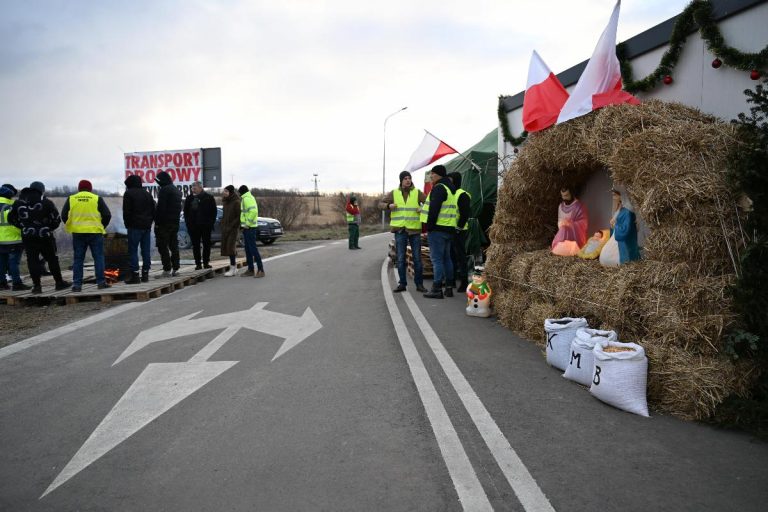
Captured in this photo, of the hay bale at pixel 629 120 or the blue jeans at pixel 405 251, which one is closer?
the hay bale at pixel 629 120

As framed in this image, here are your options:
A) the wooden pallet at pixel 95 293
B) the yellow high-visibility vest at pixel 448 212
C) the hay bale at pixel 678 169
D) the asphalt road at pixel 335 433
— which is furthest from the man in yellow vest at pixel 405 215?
the hay bale at pixel 678 169

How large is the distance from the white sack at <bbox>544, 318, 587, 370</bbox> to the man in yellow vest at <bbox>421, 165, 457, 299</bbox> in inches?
147

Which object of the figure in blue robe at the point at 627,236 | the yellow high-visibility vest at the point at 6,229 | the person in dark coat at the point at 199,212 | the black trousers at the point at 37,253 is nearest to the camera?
the figure in blue robe at the point at 627,236

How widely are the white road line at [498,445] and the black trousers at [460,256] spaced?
4041mm

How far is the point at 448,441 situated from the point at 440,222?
552 centimetres

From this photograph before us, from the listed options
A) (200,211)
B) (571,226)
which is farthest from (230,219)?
(571,226)

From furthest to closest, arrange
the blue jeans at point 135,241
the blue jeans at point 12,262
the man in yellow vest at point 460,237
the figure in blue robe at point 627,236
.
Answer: the blue jeans at point 135,241, the blue jeans at point 12,262, the man in yellow vest at point 460,237, the figure in blue robe at point 627,236

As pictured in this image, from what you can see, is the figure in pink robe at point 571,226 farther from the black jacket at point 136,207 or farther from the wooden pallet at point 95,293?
the black jacket at point 136,207

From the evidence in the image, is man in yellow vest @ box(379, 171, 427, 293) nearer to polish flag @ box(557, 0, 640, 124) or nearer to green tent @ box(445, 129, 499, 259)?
green tent @ box(445, 129, 499, 259)

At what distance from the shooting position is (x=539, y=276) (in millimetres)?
6512

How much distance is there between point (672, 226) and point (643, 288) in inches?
22.8

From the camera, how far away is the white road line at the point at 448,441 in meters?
2.79

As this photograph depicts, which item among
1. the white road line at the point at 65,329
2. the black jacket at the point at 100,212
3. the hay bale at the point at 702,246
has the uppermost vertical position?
the black jacket at the point at 100,212

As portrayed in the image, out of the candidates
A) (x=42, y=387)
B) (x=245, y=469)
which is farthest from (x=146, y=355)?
(x=245, y=469)
